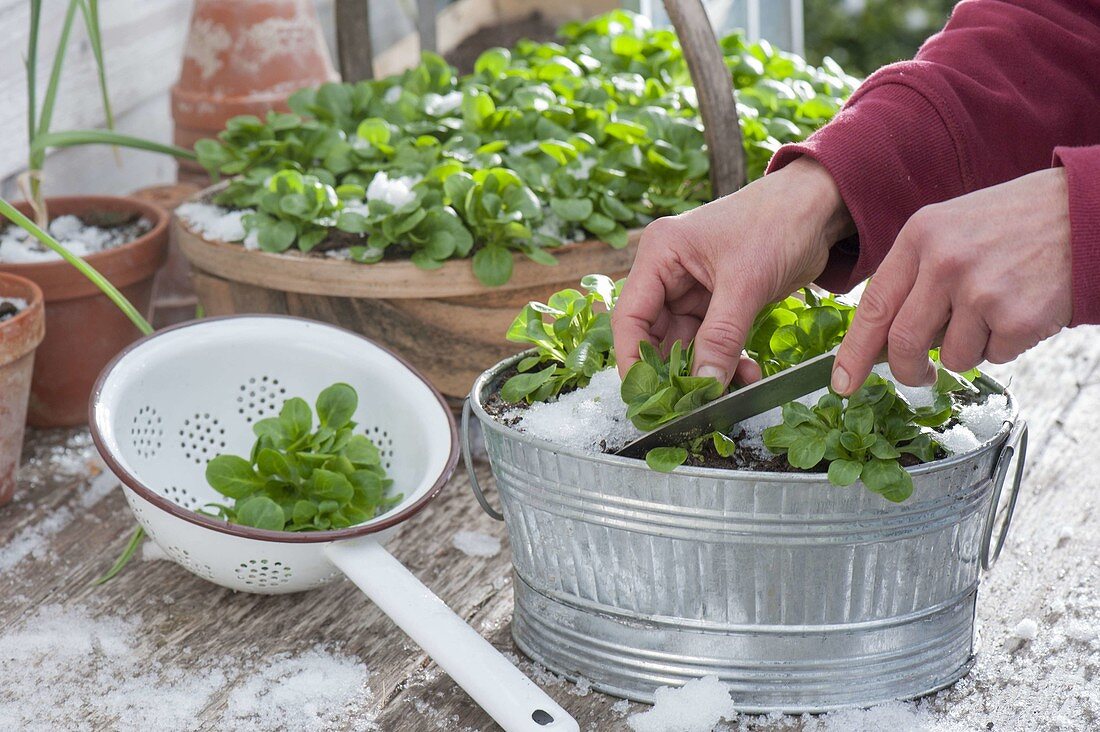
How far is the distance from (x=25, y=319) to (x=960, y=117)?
0.83 metres

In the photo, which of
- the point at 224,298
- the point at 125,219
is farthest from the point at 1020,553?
the point at 125,219

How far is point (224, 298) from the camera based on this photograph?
1.21m

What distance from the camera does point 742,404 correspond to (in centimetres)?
78

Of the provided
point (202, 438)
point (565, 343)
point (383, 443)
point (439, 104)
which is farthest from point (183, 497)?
point (439, 104)

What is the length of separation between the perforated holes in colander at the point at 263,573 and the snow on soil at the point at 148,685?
56 mm

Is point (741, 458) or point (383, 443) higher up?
point (741, 458)

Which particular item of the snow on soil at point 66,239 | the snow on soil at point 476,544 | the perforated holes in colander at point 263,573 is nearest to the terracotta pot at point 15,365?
the snow on soil at point 66,239

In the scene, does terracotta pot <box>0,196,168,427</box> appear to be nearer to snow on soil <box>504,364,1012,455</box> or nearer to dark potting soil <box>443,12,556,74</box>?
snow on soil <box>504,364,1012,455</box>

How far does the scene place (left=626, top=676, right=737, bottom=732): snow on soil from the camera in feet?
2.60

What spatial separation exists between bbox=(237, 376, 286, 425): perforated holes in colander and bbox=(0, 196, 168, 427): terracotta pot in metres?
0.29

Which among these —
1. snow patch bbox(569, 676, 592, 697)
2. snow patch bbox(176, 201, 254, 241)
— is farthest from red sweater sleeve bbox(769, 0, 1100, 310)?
snow patch bbox(176, 201, 254, 241)

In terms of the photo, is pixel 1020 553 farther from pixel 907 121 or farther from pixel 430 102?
pixel 430 102

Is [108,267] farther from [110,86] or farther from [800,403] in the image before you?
[800,403]

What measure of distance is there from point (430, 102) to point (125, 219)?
0.40 m
